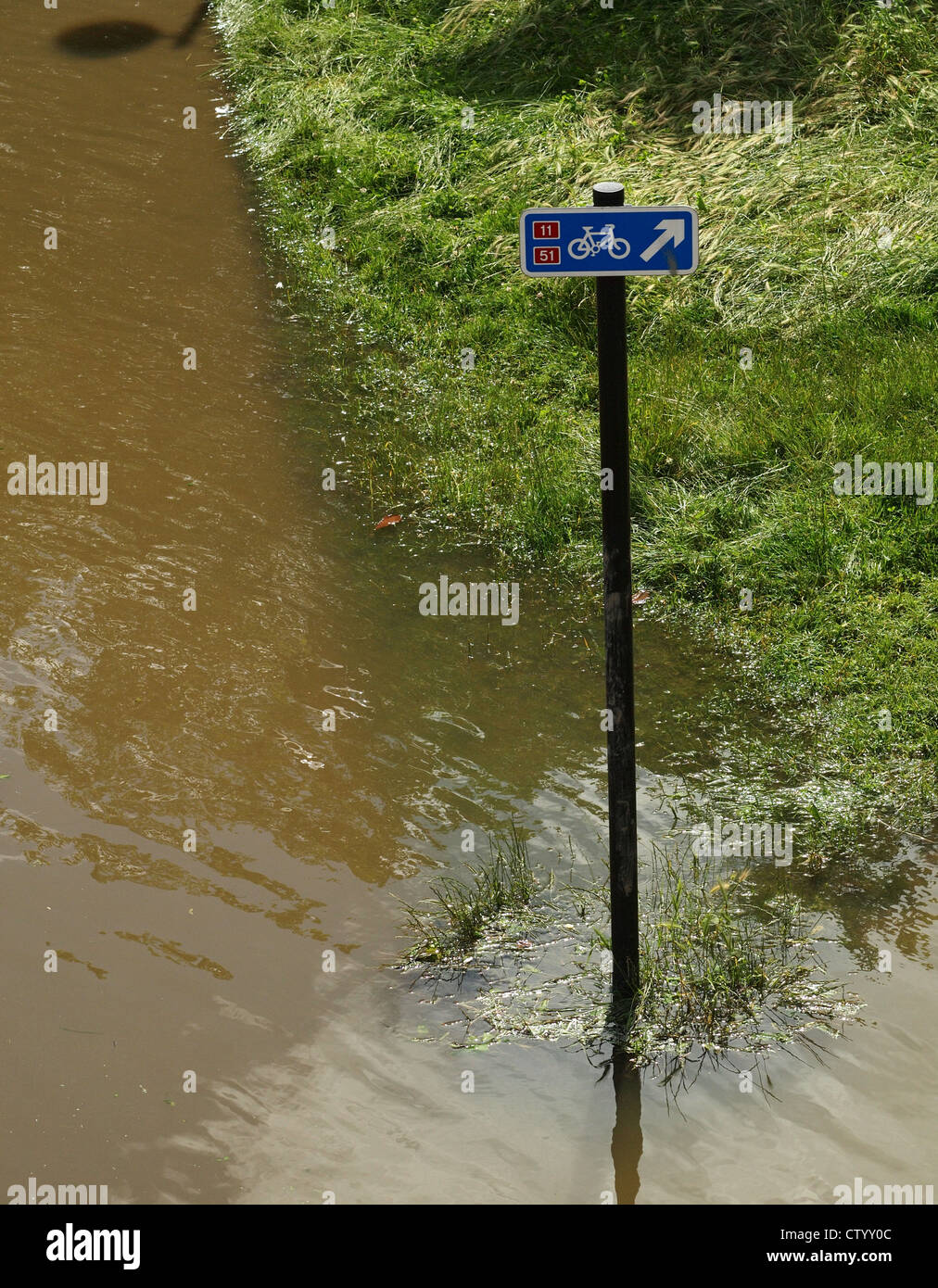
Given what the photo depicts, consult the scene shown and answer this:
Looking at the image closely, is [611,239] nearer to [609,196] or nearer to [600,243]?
[600,243]

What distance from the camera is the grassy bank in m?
6.58

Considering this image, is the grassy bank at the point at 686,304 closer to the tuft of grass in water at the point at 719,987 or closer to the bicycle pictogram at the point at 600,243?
the tuft of grass in water at the point at 719,987

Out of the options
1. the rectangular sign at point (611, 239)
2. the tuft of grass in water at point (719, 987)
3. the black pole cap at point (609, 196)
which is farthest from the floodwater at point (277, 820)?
the black pole cap at point (609, 196)

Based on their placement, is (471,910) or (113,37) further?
(113,37)

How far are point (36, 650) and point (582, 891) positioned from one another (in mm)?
3050

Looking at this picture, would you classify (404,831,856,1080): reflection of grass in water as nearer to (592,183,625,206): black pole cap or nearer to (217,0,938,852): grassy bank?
(217,0,938,852): grassy bank

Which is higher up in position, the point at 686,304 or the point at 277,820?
the point at 686,304

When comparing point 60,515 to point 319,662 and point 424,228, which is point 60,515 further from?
point 424,228

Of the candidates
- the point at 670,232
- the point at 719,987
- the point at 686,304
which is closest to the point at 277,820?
the point at 719,987

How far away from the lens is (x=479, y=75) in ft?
39.5

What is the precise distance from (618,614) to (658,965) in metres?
1.26

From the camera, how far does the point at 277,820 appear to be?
553 centimetres

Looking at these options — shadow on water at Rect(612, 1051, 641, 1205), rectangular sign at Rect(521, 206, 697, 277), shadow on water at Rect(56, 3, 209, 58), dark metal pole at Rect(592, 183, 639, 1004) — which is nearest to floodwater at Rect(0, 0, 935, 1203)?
shadow on water at Rect(612, 1051, 641, 1205)

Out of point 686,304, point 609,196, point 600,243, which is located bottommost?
point 600,243
